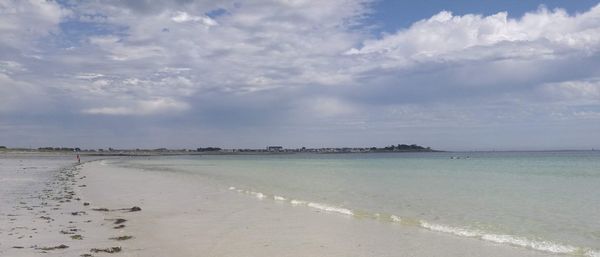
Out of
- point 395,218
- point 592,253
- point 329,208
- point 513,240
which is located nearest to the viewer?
point 592,253

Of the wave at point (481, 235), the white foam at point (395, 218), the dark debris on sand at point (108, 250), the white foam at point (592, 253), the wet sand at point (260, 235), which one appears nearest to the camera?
the dark debris on sand at point (108, 250)

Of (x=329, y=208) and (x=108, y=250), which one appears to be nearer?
(x=108, y=250)

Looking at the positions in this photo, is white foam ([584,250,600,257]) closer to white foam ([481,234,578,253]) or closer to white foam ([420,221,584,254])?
white foam ([420,221,584,254])

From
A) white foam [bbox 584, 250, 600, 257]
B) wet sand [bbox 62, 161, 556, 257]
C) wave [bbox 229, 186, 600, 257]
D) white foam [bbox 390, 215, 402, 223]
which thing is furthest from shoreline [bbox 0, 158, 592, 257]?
white foam [bbox 584, 250, 600, 257]

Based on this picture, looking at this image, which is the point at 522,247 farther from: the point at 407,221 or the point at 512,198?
the point at 512,198

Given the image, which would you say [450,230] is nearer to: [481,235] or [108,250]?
[481,235]

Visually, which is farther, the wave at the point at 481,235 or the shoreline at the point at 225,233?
the wave at the point at 481,235

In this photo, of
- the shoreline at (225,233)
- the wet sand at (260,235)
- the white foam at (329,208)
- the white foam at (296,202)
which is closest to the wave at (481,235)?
the white foam at (329,208)

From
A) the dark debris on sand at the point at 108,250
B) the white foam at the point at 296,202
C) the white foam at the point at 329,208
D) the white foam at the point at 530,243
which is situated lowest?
the white foam at the point at 530,243

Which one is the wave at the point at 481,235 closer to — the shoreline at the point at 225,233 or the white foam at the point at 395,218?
the white foam at the point at 395,218

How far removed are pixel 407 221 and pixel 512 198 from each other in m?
8.35

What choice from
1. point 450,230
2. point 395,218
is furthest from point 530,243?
point 395,218

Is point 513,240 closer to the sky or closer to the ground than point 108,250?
closer to the ground

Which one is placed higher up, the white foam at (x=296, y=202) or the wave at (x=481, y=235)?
the white foam at (x=296, y=202)
